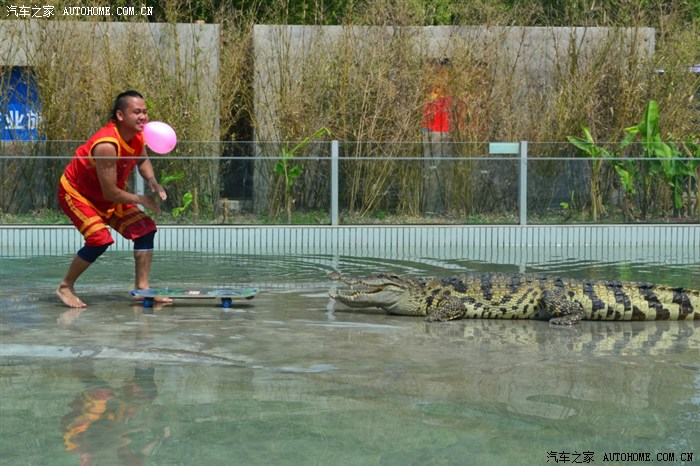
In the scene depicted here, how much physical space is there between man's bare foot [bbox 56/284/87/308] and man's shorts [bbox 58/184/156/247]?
1.17 ft

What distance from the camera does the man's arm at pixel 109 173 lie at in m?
7.07

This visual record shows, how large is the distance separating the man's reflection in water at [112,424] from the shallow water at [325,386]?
12 millimetres

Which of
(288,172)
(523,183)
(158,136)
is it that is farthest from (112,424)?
(523,183)

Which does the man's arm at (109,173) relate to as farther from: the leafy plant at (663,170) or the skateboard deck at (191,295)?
the leafy plant at (663,170)

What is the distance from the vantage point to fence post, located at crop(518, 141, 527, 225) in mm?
13516

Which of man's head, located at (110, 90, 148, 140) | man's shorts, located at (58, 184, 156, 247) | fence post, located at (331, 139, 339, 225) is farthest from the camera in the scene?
fence post, located at (331, 139, 339, 225)

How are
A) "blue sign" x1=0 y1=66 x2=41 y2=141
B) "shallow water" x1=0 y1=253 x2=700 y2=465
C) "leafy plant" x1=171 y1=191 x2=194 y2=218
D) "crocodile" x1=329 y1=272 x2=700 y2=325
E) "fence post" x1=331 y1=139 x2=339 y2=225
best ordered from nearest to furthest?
"shallow water" x1=0 y1=253 x2=700 y2=465
"crocodile" x1=329 y1=272 x2=700 y2=325
"leafy plant" x1=171 y1=191 x2=194 y2=218
"fence post" x1=331 y1=139 x2=339 y2=225
"blue sign" x1=0 y1=66 x2=41 y2=141

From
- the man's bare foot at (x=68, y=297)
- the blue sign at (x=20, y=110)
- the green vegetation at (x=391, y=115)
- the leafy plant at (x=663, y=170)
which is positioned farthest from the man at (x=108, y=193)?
the leafy plant at (x=663, y=170)

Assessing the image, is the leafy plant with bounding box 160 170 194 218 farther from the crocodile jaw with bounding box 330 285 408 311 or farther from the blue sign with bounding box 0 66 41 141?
the crocodile jaw with bounding box 330 285 408 311

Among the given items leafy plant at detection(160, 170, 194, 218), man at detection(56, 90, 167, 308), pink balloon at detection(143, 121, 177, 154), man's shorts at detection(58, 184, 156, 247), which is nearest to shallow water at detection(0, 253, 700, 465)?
man at detection(56, 90, 167, 308)

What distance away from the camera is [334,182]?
13.4 meters

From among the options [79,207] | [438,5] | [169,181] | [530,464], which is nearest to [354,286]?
[79,207]

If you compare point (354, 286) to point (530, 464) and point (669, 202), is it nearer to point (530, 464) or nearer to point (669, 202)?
point (530, 464)

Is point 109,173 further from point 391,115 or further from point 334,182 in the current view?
point 391,115
